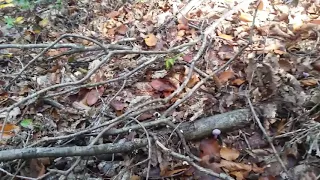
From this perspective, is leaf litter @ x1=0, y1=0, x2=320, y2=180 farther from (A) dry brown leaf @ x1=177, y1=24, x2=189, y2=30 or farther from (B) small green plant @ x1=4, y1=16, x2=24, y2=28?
(B) small green plant @ x1=4, y1=16, x2=24, y2=28

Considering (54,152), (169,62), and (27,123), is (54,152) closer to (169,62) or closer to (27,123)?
(27,123)

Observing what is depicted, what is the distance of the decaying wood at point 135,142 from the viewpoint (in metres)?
2.03

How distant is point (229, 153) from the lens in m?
2.12

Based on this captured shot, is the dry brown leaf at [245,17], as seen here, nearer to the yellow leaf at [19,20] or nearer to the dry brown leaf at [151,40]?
the dry brown leaf at [151,40]

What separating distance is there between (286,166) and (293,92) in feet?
1.46

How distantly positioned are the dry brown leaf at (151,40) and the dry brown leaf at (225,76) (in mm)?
741

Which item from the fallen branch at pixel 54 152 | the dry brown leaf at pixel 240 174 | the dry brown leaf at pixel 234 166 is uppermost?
the fallen branch at pixel 54 152

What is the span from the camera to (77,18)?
377 cm

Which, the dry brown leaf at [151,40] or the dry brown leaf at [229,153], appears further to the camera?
the dry brown leaf at [151,40]

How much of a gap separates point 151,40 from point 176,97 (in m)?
0.83

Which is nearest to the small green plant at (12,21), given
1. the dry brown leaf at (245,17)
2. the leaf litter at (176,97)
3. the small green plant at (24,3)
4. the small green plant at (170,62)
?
the small green plant at (24,3)

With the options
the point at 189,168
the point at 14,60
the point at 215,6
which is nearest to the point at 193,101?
the point at 189,168

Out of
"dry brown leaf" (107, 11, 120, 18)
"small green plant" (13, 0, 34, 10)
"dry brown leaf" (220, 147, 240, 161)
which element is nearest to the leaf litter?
"dry brown leaf" (220, 147, 240, 161)

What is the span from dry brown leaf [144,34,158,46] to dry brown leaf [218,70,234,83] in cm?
74
